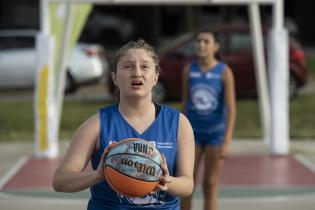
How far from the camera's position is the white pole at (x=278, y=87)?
12.8 meters

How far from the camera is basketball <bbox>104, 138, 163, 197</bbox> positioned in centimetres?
362

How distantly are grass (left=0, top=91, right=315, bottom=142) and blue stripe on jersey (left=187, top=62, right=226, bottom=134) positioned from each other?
288 inches

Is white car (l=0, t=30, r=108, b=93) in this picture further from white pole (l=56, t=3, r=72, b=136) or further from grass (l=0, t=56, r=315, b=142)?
white pole (l=56, t=3, r=72, b=136)

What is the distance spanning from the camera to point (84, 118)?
16.8 meters

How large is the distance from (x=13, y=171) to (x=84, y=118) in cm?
523

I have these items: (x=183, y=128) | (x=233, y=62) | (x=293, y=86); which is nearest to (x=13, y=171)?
(x=183, y=128)

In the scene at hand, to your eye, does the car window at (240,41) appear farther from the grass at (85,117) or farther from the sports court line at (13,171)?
the sports court line at (13,171)

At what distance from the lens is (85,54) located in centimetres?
2155

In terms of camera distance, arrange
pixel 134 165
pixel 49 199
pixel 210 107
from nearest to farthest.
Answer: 1. pixel 134 165
2. pixel 210 107
3. pixel 49 199

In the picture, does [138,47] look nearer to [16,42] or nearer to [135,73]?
[135,73]

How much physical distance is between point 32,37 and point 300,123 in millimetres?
9246

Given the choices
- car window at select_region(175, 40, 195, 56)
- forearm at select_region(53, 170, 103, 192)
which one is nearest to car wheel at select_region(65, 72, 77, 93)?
car window at select_region(175, 40, 195, 56)

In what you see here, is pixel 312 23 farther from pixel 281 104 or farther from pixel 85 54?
pixel 281 104

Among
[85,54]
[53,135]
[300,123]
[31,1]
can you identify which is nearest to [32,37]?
[85,54]
